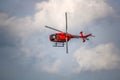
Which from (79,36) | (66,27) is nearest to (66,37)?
(66,27)

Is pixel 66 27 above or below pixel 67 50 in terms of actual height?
above

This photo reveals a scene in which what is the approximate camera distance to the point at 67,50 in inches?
3241

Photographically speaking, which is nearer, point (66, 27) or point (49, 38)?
point (66, 27)

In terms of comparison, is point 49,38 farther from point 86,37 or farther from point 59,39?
point 86,37

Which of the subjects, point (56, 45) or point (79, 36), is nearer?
point (56, 45)

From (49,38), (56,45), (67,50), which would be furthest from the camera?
(49,38)

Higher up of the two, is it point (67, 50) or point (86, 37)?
point (86, 37)

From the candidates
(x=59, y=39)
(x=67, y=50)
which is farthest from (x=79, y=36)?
(x=67, y=50)

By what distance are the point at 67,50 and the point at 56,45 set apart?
674 inches

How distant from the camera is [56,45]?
98875mm

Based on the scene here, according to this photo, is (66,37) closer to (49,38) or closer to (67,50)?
(49,38)

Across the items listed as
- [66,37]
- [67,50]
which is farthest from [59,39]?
[67,50]

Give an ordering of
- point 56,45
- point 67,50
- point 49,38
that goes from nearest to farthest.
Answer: point 67,50 → point 56,45 → point 49,38

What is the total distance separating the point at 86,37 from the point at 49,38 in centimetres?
1769
